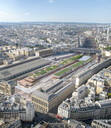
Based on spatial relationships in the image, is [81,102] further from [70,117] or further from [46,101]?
[46,101]

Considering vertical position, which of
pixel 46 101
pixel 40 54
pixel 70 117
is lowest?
pixel 70 117

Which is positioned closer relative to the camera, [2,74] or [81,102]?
[81,102]

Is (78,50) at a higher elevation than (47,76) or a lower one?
higher

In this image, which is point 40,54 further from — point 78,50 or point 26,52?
point 78,50

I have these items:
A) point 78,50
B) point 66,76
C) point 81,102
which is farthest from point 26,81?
point 78,50

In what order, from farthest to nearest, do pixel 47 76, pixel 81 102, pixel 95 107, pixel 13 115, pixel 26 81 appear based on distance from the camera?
pixel 47 76 → pixel 26 81 → pixel 81 102 → pixel 95 107 → pixel 13 115

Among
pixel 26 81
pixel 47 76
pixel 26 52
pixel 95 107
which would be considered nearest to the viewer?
pixel 95 107

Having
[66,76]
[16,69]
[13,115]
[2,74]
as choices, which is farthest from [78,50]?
[13,115]

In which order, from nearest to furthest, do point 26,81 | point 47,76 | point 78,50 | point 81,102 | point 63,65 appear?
1. point 81,102
2. point 26,81
3. point 47,76
4. point 63,65
5. point 78,50

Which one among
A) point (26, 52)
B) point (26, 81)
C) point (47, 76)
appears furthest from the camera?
point (26, 52)
